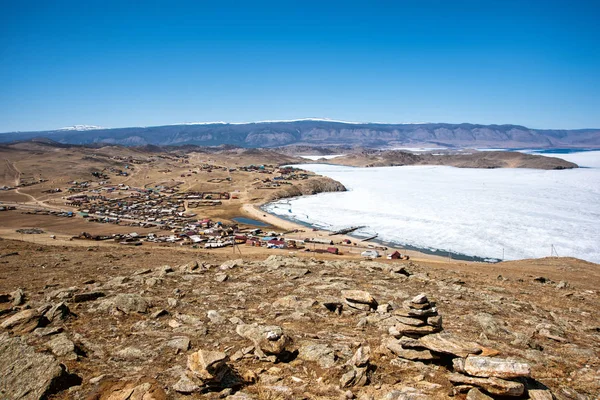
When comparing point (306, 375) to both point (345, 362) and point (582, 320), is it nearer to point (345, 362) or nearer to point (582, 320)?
point (345, 362)

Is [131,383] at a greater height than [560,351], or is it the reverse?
[131,383]

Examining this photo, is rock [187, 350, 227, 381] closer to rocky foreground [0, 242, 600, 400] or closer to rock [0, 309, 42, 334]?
rocky foreground [0, 242, 600, 400]

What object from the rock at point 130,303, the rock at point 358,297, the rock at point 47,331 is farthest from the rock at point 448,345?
the rock at point 47,331

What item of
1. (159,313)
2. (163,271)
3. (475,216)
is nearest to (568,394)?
(159,313)

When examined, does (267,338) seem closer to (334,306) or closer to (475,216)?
(334,306)

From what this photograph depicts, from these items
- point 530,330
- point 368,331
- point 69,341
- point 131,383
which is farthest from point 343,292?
point 69,341

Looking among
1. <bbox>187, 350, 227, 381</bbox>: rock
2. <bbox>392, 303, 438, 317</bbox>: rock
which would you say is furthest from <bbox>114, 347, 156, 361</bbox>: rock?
<bbox>392, 303, 438, 317</bbox>: rock
